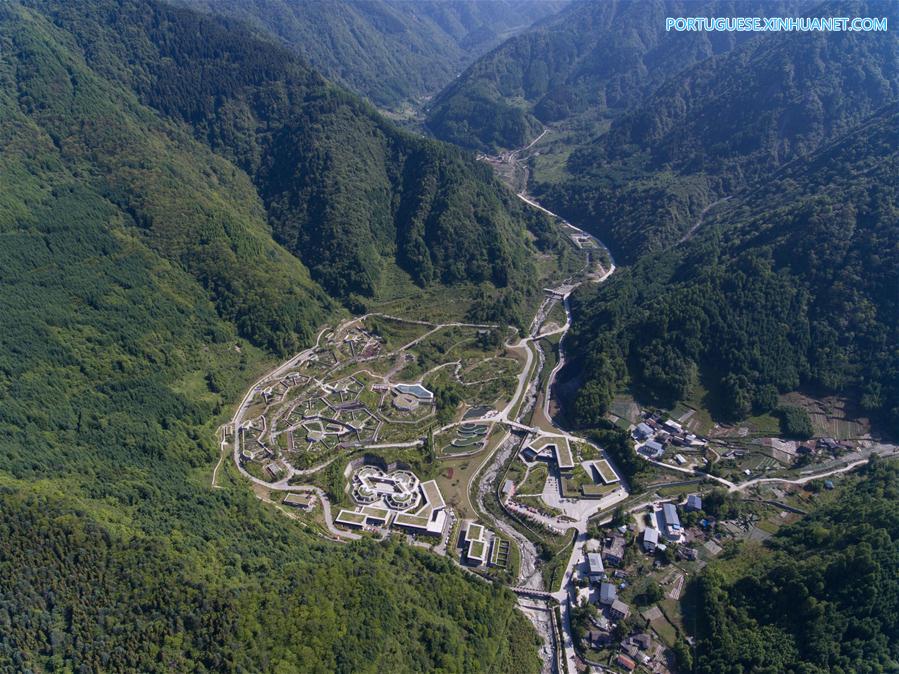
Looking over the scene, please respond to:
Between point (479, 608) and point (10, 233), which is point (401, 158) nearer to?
point (10, 233)

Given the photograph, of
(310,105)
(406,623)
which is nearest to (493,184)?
(310,105)

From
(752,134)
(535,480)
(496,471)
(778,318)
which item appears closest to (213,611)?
(496,471)

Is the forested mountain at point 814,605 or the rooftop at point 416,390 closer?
the forested mountain at point 814,605

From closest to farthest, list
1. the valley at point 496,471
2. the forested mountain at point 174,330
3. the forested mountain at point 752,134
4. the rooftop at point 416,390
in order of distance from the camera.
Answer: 1. the forested mountain at point 174,330
2. the valley at point 496,471
3. the rooftop at point 416,390
4. the forested mountain at point 752,134

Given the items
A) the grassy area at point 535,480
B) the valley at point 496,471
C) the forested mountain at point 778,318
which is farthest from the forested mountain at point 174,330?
the forested mountain at point 778,318

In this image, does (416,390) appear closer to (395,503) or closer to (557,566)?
(395,503)

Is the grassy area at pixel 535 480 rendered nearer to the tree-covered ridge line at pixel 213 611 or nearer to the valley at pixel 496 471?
the valley at pixel 496 471
